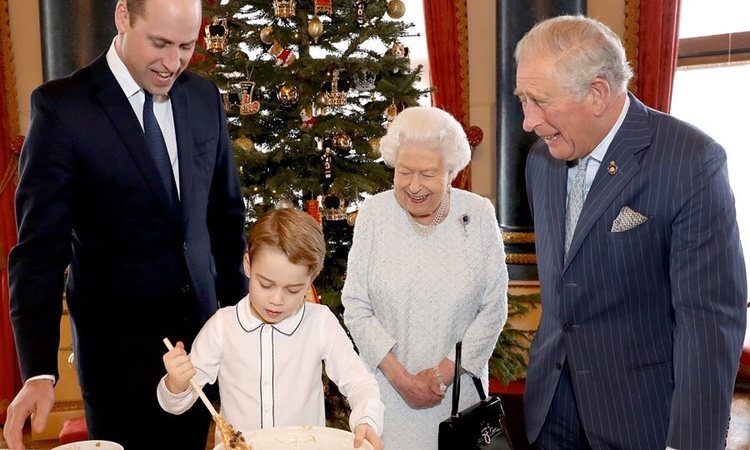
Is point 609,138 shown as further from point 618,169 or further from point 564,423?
point 564,423

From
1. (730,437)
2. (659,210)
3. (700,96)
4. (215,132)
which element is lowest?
(730,437)

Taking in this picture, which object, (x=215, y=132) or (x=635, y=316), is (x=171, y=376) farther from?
(x=635, y=316)

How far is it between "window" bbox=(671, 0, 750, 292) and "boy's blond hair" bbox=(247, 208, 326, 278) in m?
4.06

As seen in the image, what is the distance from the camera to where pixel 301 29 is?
379 cm

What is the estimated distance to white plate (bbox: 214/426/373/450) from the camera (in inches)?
54.8

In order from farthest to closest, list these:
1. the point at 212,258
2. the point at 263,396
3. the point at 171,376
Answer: the point at 212,258
the point at 263,396
the point at 171,376

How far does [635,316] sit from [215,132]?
3.75ft

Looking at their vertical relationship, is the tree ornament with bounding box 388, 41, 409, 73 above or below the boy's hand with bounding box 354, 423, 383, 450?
above

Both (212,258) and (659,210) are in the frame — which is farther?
(212,258)

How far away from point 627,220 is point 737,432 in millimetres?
3445

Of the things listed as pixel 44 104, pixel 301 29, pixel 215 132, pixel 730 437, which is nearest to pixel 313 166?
pixel 301 29

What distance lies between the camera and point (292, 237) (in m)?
1.73

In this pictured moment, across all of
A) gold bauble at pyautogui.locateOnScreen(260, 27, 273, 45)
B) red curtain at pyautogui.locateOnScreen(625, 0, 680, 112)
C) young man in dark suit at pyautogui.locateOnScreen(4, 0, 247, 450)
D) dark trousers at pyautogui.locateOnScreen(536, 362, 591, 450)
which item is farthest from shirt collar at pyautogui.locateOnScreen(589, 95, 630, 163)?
red curtain at pyautogui.locateOnScreen(625, 0, 680, 112)

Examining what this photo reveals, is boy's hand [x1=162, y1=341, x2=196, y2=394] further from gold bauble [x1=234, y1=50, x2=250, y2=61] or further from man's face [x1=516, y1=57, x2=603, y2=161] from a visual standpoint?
gold bauble [x1=234, y1=50, x2=250, y2=61]
